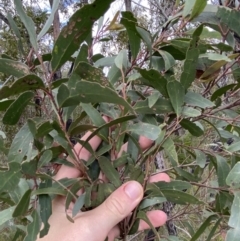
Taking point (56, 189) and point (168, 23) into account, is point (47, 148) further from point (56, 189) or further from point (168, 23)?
point (168, 23)

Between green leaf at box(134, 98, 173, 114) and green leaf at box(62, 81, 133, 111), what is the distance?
0.11 metres

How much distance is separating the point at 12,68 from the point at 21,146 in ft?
0.37

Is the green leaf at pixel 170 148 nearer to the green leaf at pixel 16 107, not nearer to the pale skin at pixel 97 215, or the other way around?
the pale skin at pixel 97 215

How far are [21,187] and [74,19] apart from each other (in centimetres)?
29

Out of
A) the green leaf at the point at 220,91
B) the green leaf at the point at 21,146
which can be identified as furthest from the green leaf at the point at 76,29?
the green leaf at the point at 220,91

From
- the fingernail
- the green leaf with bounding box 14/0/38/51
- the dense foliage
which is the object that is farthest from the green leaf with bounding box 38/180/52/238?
the green leaf with bounding box 14/0/38/51

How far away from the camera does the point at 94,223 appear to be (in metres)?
0.50

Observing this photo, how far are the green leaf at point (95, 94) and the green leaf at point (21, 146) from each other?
0.11 meters

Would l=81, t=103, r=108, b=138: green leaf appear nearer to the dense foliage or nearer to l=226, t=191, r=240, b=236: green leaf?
the dense foliage

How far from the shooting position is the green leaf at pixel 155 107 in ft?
1.51

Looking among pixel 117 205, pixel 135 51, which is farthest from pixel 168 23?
pixel 117 205

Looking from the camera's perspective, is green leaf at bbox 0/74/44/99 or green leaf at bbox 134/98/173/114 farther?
green leaf at bbox 134/98/173/114

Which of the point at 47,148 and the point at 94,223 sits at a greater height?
the point at 47,148

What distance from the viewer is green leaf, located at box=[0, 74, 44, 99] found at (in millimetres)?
350
